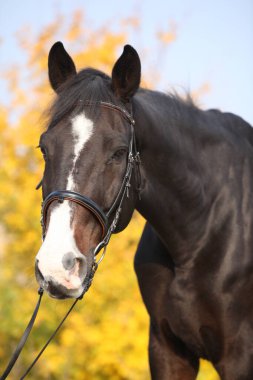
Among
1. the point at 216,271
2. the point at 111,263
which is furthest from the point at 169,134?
the point at 111,263

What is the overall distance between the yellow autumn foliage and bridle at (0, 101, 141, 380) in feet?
13.8

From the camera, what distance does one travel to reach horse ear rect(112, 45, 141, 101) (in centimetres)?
362

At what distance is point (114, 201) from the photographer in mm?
3438

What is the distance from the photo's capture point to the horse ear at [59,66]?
3.77m

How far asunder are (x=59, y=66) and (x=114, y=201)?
0.93 metres

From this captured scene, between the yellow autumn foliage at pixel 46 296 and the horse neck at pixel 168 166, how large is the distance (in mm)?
3872

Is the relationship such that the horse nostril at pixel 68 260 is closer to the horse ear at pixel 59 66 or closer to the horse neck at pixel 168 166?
the horse neck at pixel 168 166

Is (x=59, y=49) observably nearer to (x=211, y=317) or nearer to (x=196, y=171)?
(x=196, y=171)

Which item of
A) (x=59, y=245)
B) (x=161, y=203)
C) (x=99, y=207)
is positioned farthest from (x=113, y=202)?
(x=161, y=203)

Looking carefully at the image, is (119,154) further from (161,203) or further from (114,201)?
(161,203)

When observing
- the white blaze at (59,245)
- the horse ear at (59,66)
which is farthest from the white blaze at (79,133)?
the horse ear at (59,66)

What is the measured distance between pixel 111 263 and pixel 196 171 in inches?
197

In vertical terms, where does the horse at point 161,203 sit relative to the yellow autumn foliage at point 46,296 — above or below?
below

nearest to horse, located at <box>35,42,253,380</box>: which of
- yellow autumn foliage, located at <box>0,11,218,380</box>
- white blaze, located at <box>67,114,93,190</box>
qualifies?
white blaze, located at <box>67,114,93,190</box>
